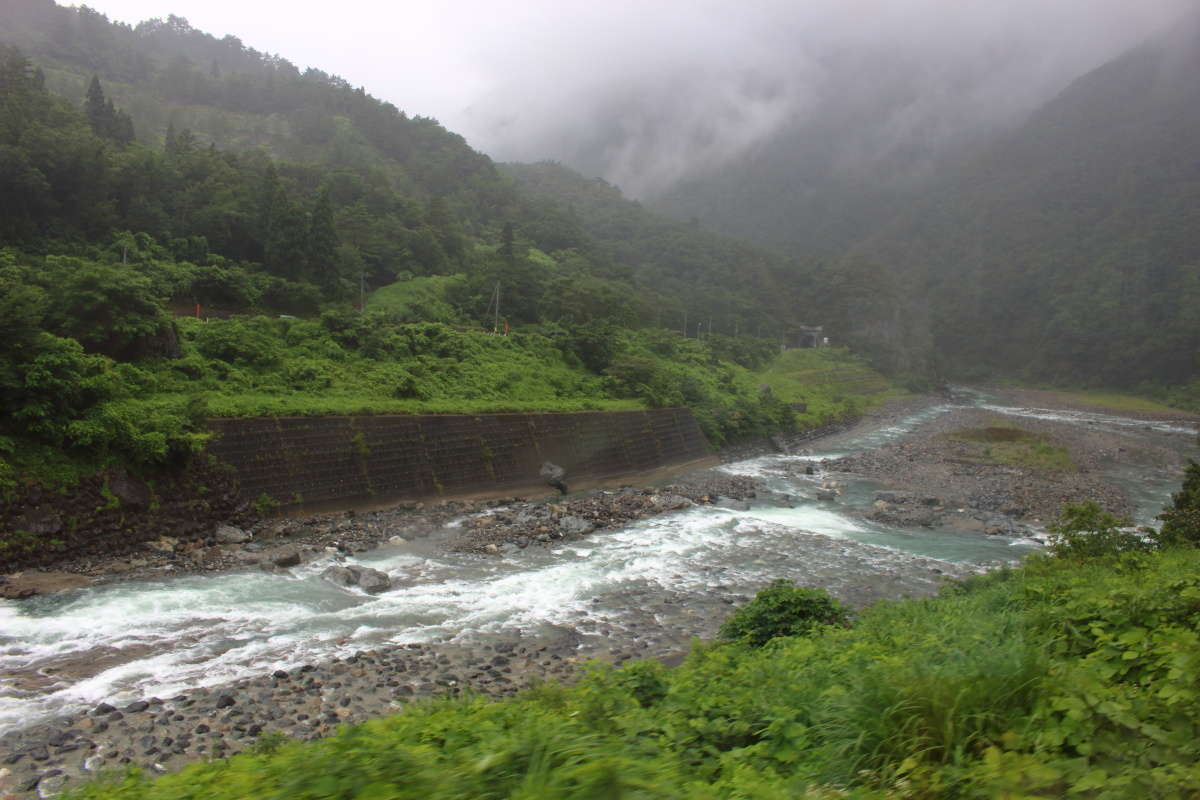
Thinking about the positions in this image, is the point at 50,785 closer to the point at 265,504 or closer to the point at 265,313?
the point at 265,504

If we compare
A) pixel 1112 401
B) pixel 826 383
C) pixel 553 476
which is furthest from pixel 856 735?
pixel 1112 401

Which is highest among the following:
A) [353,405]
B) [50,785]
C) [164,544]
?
[353,405]

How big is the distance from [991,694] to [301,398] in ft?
62.5

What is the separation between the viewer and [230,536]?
14070 mm

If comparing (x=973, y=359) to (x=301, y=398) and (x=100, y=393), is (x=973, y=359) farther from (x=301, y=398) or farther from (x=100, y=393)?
(x=100, y=393)

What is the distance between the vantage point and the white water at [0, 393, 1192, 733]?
8.66 m

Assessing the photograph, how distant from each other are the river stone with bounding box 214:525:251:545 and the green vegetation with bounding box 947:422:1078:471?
29948mm

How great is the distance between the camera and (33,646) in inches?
356

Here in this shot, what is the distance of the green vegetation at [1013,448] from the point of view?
2947 centimetres

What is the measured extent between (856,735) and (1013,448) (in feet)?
115

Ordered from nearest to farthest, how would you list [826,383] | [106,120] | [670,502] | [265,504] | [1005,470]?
[265,504] < [670,502] < [1005,470] < [106,120] < [826,383]

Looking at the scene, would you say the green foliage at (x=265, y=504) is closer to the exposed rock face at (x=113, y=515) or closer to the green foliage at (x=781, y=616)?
the exposed rock face at (x=113, y=515)

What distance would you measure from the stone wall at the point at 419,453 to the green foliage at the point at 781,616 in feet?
39.4

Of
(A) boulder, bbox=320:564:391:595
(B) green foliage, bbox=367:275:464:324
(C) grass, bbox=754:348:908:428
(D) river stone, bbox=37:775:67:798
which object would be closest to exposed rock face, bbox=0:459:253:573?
(A) boulder, bbox=320:564:391:595
